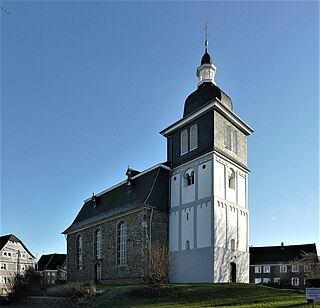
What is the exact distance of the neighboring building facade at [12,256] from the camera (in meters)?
64.1

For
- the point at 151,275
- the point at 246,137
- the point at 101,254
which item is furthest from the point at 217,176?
the point at 101,254

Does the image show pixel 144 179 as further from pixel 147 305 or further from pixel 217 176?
pixel 147 305

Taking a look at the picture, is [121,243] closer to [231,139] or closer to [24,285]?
[24,285]

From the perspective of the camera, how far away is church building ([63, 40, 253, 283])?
30312 mm

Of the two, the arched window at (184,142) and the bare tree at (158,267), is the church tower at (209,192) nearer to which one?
the arched window at (184,142)

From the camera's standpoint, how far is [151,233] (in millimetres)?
32562

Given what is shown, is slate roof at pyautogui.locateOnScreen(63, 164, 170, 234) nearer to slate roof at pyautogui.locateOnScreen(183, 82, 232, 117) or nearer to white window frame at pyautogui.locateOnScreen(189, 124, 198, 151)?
white window frame at pyautogui.locateOnScreen(189, 124, 198, 151)

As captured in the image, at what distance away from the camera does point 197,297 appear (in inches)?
867

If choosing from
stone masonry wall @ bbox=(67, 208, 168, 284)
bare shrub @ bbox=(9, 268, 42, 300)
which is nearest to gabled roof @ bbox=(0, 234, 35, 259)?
stone masonry wall @ bbox=(67, 208, 168, 284)

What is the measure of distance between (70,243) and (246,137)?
75.6ft

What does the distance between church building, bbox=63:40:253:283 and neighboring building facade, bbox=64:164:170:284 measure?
0.27 ft

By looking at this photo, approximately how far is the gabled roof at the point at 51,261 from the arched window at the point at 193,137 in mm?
50595

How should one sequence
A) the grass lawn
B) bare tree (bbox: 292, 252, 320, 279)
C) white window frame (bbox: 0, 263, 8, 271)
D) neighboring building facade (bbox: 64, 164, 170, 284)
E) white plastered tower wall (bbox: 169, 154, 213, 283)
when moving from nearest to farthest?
the grass lawn
white plastered tower wall (bbox: 169, 154, 213, 283)
neighboring building facade (bbox: 64, 164, 170, 284)
bare tree (bbox: 292, 252, 320, 279)
white window frame (bbox: 0, 263, 8, 271)

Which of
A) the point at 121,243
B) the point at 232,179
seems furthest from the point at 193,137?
the point at 121,243
